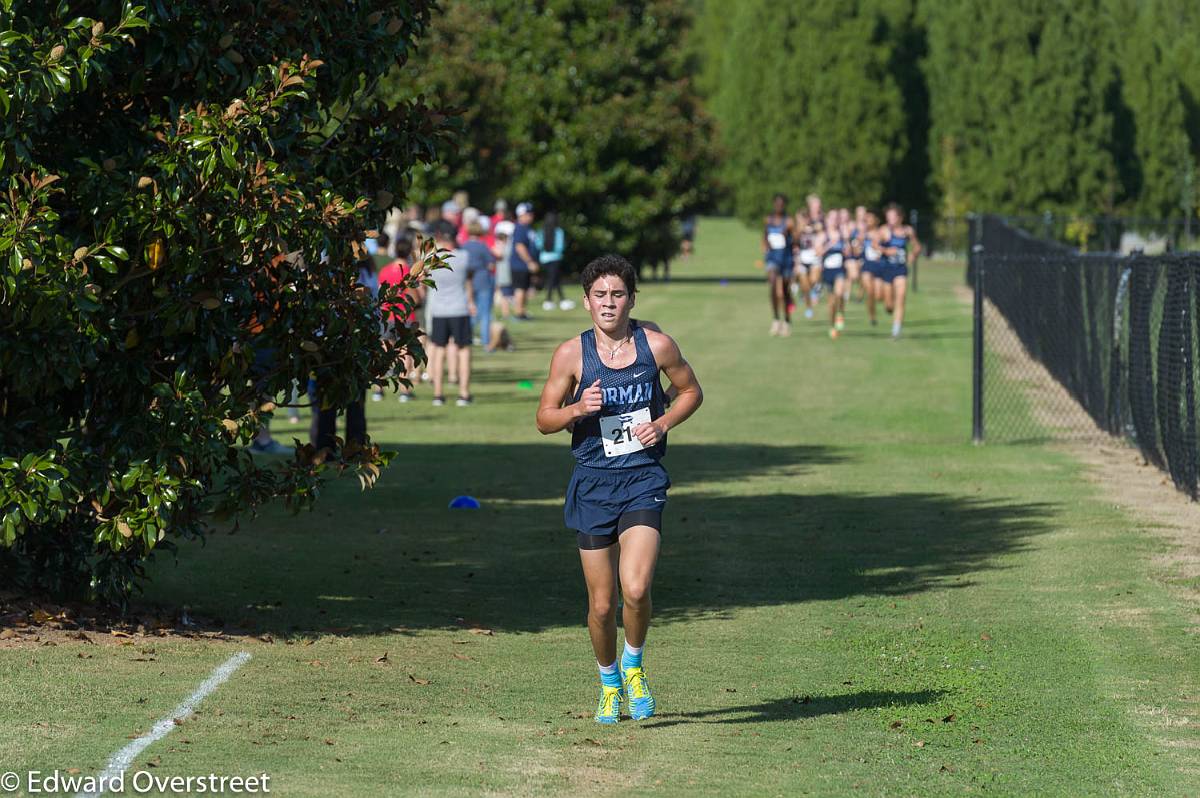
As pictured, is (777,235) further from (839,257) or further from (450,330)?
(450,330)

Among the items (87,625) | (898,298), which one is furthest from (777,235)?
(87,625)

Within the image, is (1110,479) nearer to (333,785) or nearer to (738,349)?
(333,785)

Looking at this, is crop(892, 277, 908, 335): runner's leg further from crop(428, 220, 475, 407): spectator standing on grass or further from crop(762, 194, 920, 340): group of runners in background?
crop(428, 220, 475, 407): spectator standing on grass

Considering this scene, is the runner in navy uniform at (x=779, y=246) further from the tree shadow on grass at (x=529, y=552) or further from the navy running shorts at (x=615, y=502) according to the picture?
the navy running shorts at (x=615, y=502)

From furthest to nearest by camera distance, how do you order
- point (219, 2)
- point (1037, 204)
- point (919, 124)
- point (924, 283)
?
point (919, 124) < point (1037, 204) < point (924, 283) < point (219, 2)

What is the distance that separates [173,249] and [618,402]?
230 cm

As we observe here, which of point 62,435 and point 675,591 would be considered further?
point 675,591

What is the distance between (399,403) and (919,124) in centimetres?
5402

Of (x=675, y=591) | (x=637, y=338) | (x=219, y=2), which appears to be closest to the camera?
(x=637, y=338)

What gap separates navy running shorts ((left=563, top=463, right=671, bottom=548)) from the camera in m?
8.09

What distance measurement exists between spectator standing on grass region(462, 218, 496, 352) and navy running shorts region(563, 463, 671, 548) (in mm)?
14642

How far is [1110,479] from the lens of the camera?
1675 centimetres

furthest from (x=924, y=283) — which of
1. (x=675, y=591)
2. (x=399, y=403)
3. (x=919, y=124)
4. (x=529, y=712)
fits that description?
(x=529, y=712)

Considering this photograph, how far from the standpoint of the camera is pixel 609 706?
26.9ft
